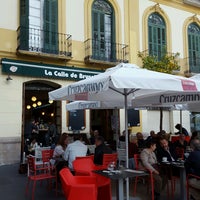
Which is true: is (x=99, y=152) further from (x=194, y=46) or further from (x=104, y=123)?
(x=194, y=46)

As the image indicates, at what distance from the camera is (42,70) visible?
1328 cm

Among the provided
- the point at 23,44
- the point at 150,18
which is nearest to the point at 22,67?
the point at 23,44

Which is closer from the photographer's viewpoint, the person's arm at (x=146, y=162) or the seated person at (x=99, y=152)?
the person's arm at (x=146, y=162)

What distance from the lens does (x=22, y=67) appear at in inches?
507

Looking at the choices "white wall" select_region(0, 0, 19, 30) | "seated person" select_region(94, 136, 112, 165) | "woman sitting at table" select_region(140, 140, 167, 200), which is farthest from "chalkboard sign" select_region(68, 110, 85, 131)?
"woman sitting at table" select_region(140, 140, 167, 200)

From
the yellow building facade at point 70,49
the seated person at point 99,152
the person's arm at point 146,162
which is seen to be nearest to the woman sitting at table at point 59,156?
the seated person at point 99,152

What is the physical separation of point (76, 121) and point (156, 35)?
696 centimetres

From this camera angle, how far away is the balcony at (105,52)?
14.7 meters

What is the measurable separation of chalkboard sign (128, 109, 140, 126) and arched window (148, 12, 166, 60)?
136 inches

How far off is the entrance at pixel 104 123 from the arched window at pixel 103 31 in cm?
290

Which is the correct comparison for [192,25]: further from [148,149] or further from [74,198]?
[74,198]

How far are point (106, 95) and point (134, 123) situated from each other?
25.0 feet

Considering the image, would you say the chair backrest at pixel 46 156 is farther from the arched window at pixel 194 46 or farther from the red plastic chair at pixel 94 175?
the arched window at pixel 194 46

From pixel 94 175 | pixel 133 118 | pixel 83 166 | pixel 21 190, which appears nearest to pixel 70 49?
pixel 133 118
